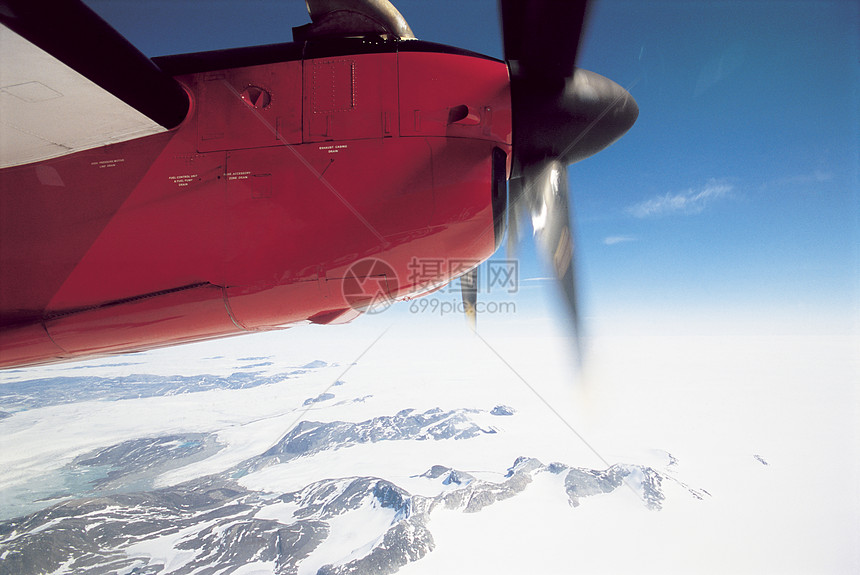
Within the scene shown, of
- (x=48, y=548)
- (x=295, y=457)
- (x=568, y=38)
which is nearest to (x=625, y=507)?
(x=295, y=457)

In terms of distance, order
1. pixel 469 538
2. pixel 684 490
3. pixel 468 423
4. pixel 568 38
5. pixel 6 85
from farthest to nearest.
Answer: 1. pixel 468 423
2. pixel 684 490
3. pixel 469 538
4. pixel 568 38
5. pixel 6 85

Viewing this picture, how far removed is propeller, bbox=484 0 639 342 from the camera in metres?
2.29

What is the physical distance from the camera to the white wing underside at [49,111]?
1807 mm

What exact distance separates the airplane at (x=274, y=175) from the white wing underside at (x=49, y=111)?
17 mm

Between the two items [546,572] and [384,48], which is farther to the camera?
[546,572]

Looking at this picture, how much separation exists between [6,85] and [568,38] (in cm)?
345

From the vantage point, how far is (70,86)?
196cm

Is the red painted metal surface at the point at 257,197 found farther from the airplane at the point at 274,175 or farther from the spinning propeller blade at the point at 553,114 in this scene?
the spinning propeller blade at the point at 553,114

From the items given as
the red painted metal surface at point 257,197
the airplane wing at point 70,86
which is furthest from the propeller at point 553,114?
the airplane wing at point 70,86

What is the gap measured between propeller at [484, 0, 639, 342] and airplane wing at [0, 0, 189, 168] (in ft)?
7.97

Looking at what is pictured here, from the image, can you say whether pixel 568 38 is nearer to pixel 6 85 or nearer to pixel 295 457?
pixel 6 85

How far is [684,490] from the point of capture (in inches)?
3241

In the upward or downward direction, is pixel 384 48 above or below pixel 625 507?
above

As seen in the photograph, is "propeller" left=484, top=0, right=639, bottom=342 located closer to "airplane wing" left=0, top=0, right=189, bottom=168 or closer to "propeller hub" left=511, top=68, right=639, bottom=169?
"propeller hub" left=511, top=68, right=639, bottom=169
